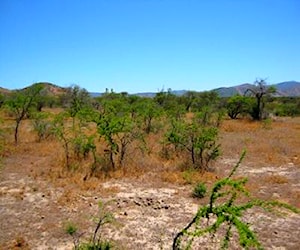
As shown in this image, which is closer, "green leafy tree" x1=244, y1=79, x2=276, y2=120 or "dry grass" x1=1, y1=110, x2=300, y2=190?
"dry grass" x1=1, y1=110, x2=300, y2=190

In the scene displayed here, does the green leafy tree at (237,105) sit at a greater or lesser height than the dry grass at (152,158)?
greater

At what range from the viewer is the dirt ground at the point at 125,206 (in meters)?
9.22

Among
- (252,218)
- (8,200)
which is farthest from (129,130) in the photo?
(252,218)

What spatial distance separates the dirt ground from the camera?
30.2 ft

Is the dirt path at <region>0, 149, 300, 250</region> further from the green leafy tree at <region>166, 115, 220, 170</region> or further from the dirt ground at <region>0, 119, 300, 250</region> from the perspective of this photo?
the green leafy tree at <region>166, 115, 220, 170</region>

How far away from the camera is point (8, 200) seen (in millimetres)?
12242

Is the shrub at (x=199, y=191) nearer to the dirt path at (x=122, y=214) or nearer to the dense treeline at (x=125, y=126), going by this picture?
the dirt path at (x=122, y=214)

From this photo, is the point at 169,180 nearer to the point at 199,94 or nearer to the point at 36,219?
the point at 36,219

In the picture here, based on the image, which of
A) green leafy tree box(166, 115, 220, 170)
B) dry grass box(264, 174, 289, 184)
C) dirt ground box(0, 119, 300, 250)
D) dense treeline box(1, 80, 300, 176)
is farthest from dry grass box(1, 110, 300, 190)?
green leafy tree box(166, 115, 220, 170)

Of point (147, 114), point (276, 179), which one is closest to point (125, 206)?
point (276, 179)

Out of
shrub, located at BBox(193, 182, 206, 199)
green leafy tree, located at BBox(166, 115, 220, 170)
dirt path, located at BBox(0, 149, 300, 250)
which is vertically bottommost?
dirt path, located at BBox(0, 149, 300, 250)

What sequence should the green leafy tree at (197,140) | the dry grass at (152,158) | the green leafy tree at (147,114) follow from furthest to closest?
the green leafy tree at (147,114)
the green leafy tree at (197,140)
the dry grass at (152,158)

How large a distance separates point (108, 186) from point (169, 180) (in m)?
2.64

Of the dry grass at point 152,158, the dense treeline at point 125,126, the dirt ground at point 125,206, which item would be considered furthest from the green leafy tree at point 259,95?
the dirt ground at point 125,206
